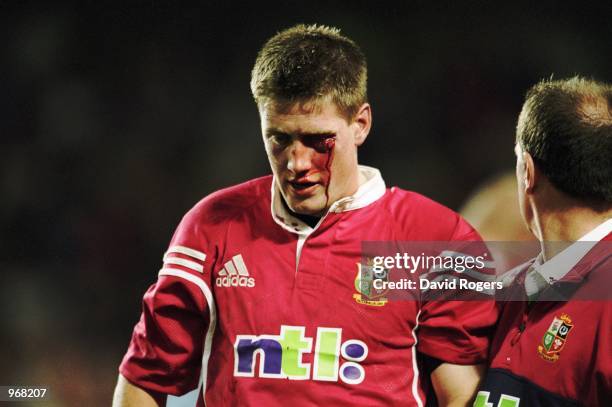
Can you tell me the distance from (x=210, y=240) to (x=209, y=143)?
686 mm

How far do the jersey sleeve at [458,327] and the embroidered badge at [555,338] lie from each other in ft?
0.49

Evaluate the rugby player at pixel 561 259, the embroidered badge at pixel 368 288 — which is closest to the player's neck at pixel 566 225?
the rugby player at pixel 561 259

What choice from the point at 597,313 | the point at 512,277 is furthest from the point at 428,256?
the point at 597,313

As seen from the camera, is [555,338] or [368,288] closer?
[555,338]

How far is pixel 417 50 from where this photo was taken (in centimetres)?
187

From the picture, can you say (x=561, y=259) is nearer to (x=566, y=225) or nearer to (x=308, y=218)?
(x=566, y=225)

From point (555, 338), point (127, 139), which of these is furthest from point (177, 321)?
point (127, 139)

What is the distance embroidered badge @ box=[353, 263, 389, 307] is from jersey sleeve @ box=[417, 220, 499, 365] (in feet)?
0.25

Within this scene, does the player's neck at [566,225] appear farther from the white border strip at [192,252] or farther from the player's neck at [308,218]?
the white border strip at [192,252]

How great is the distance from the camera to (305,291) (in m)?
1.37

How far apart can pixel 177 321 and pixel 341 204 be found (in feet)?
1.18

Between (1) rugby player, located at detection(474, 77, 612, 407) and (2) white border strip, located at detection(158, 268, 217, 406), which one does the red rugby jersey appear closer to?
(2) white border strip, located at detection(158, 268, 217, 406)

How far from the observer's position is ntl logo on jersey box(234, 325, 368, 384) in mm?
1325

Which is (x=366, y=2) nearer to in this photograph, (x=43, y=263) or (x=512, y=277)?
(x=512, y=277)
